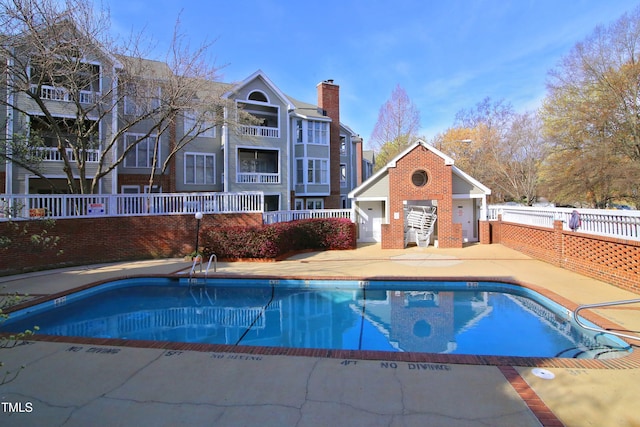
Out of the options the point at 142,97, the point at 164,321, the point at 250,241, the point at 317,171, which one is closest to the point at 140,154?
the point at 142,97

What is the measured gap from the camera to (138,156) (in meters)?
20.1

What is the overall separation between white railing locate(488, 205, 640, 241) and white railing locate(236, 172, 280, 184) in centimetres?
1412

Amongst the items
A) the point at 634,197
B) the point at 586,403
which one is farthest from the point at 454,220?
the point at 586,403

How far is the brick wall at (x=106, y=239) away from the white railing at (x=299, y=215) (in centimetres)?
89

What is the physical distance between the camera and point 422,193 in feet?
58.1

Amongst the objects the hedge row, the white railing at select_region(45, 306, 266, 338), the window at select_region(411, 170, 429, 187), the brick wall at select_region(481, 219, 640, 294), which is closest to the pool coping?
the white railing at select_region(45, 306, 266, 338)

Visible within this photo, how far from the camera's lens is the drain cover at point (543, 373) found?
4183 mm

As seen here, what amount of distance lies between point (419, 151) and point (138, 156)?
15.7 m

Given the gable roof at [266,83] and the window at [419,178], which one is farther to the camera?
the gable roof at [266,83]

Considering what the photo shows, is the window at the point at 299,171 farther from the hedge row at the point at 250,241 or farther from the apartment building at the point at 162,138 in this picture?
the hedge row at the point at 250,241

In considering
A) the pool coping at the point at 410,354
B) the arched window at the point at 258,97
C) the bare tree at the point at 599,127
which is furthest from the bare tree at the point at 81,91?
the bare tree at the point at 599,127

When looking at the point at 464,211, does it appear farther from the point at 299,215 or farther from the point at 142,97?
the point at 142,97

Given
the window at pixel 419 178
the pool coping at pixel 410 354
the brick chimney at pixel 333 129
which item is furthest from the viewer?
the brick chimney at pixel 333 129

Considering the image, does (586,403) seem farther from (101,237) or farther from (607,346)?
(101,237)
